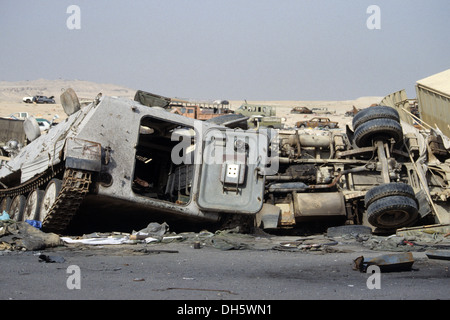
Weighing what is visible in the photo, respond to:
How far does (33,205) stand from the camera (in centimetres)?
891

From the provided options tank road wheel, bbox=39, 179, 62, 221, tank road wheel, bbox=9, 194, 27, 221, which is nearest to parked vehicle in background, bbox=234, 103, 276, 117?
tank road wheel, bbox=9, 194, 27, 221

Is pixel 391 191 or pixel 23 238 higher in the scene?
pixel 391 191

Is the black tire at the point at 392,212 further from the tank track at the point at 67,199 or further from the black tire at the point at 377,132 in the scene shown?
the tank track at the point at 67,199

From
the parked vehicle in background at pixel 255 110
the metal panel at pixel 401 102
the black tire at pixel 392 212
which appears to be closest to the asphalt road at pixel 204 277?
the black tire at pixel 392 212

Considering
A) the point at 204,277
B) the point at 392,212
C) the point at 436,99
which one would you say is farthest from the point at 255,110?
the point at 204,277

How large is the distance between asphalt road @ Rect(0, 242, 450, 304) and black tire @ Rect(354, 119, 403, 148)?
13.1ft

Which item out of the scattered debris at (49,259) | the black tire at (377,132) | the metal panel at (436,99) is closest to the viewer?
the scattered debris at (49,259)

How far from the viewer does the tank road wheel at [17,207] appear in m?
9.37

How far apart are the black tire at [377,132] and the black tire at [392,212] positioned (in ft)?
6.07

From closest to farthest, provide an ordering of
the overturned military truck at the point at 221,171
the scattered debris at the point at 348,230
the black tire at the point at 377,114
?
the overturned military truck at the point at 221,171
the scattered debris at the point at 348,230
the black tire at the point at 377,114

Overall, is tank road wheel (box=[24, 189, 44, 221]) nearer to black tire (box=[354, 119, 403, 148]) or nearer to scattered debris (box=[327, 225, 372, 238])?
scattered debris (box=[327, 225, 372, 238])

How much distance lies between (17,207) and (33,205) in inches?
35.6

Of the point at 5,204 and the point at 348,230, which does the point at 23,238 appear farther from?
the point at 348,230
